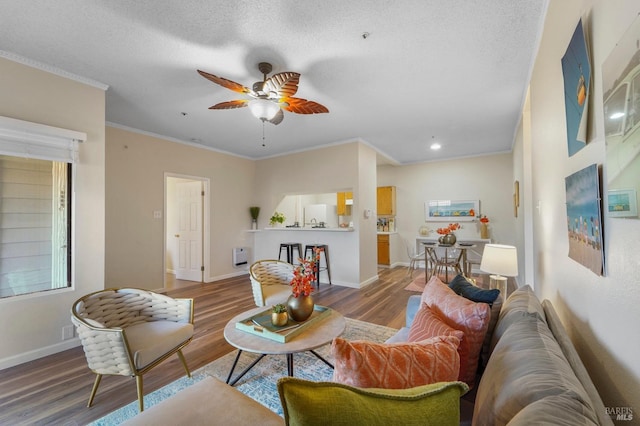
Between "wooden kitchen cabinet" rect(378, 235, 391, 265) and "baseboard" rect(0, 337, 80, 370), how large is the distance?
5811mm

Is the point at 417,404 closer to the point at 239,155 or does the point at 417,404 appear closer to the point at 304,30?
the point at 304,30

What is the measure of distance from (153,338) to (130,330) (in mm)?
272

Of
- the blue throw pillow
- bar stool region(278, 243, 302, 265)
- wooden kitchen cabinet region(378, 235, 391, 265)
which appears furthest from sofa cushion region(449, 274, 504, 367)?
wooden kitchen cabinet region(378, 235, 391, 265)

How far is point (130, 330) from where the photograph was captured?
2.01m

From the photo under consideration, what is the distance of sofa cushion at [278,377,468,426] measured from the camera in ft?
1.94

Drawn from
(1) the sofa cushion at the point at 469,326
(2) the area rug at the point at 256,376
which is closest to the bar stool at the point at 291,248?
(2) the area rug at the point at 256,376

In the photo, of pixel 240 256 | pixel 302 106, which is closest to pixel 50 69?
pixel 302 106

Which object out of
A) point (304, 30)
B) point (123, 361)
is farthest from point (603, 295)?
point (123, 361)

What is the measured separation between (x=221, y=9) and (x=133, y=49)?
3.34 feet

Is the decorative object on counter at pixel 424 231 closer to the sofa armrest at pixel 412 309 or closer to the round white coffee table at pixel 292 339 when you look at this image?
the sofa armrest at pixel 412 309

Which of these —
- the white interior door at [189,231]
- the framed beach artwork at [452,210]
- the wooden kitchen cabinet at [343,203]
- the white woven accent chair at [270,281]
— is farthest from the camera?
the wooden kitchen cabinet at [343,203]

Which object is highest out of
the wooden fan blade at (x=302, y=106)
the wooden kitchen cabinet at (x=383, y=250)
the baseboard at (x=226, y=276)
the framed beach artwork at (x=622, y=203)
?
the wooden fan blade at (x=302, y=106)

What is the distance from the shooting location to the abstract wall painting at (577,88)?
39.9 inches

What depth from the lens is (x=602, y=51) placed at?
0.90 m
